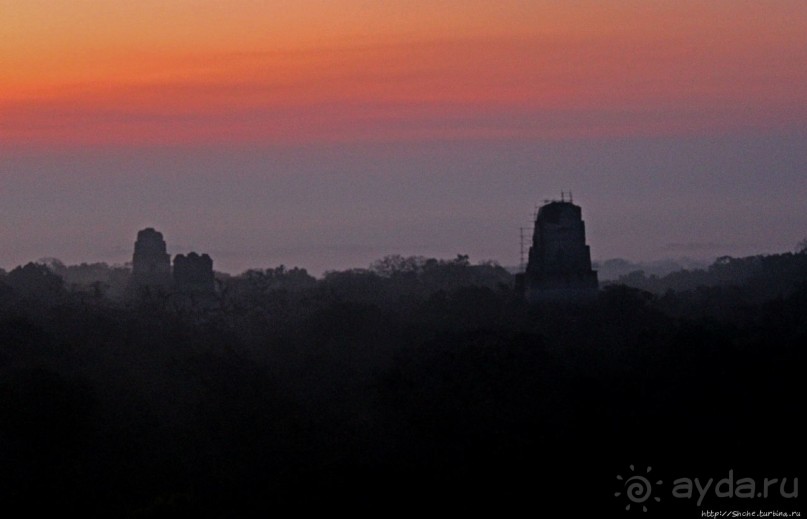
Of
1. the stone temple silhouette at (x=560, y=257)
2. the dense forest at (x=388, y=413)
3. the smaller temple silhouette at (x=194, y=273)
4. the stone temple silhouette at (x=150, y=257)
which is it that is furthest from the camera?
the stone temple silhouette at (x=150, y=257)

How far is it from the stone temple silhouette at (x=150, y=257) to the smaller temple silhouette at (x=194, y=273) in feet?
29.8

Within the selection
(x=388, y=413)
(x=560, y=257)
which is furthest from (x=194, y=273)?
(x=388, y=413)

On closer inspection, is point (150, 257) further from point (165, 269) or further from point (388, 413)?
point (388, 413)

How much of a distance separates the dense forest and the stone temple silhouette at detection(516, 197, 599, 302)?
3.18m

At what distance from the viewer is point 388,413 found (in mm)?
42188

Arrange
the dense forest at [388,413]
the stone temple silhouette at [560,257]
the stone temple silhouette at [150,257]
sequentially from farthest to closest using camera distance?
the stone temple silhouette at [150,257], the stone temple silhouette at [560,257], the dense forest at [388,413]

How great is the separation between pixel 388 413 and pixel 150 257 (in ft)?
181

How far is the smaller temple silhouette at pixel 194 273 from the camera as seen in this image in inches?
3250

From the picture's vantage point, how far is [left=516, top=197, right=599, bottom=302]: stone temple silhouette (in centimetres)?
6097

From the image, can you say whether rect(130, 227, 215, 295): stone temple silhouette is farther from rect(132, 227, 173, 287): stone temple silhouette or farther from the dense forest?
the dense forest

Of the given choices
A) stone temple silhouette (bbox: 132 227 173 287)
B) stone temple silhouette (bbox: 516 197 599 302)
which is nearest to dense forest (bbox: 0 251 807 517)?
stone temple silhouette (bbox: 516 197 599 302)

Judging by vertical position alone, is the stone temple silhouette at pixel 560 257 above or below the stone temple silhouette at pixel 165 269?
below

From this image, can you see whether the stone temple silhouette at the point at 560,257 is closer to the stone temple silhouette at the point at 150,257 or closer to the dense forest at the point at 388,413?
the dense forest at the point at 388,413

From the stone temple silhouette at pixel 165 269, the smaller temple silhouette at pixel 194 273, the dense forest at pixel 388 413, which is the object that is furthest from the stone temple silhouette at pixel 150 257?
the dense forest at pixel 388 413
